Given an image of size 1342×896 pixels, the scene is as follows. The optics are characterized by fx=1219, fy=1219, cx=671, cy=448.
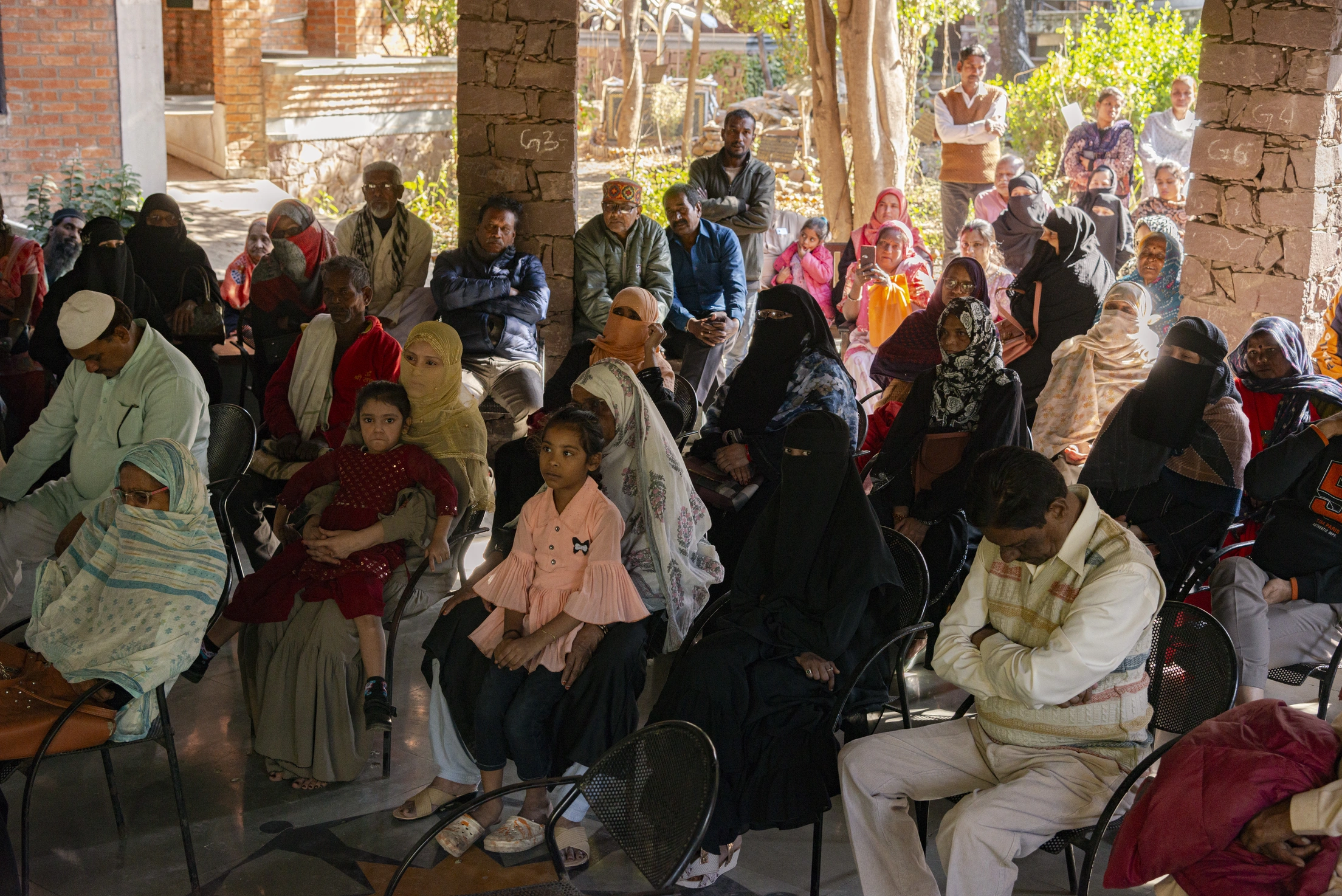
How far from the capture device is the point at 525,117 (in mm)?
6516

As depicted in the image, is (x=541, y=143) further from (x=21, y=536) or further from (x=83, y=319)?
(x=21, y=536)

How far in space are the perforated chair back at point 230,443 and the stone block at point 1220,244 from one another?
17.5 feet

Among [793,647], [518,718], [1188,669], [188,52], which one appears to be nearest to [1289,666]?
[1188,669]

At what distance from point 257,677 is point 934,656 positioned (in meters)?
2.13

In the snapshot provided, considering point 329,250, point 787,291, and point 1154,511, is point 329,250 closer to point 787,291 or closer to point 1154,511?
point 787,291

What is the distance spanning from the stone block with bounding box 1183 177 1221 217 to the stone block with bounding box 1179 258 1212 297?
0.28m

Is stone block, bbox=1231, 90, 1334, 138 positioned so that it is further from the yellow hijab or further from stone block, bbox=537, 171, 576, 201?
the yellow hijab

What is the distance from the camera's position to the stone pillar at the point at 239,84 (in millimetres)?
12656

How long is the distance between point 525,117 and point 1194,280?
3.94 meters

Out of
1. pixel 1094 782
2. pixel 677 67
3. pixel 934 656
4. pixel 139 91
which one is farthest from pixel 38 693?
pixel 677 67

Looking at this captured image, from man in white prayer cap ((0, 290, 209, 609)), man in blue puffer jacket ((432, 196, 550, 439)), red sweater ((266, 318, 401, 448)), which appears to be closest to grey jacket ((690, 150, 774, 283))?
man in blue puffer jacket ((432, 196, 550, 439))

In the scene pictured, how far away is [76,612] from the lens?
348cm

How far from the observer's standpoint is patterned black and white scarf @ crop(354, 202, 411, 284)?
6.39 metres

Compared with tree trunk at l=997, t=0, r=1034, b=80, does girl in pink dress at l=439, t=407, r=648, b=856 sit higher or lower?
lower
